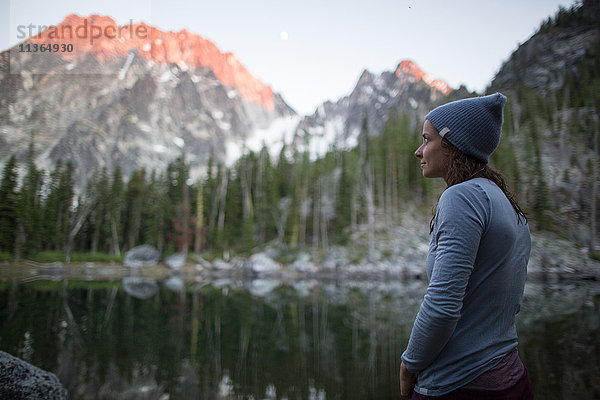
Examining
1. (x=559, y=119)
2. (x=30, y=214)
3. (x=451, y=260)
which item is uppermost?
(x=559, y=119)

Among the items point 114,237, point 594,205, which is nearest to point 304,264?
point 114,237

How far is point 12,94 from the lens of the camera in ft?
26.2

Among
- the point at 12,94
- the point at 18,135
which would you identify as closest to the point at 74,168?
the point at 18,135

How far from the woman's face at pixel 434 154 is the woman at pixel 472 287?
5cm

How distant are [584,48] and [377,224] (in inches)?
1594

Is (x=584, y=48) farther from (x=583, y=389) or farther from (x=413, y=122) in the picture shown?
(x=583, y=389)

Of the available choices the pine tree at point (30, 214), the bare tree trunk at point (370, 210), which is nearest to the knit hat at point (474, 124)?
the pine tree at point (30, 214)

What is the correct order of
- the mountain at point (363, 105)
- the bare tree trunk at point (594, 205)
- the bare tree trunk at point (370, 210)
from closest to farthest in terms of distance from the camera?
the bare tree trunk at point (594, 205), the bare tree trunk at point (370, 210), the mountain at point (363, 105)

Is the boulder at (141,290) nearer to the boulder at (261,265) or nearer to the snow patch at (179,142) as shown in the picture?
the boulder at (261,265)

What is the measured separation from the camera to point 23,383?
11.1ft

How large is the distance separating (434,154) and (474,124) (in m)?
0.16

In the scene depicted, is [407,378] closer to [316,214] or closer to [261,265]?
[261,265]

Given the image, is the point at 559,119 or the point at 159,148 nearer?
the point at 559,119

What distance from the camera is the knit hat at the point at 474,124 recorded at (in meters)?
Answer: 1.18
